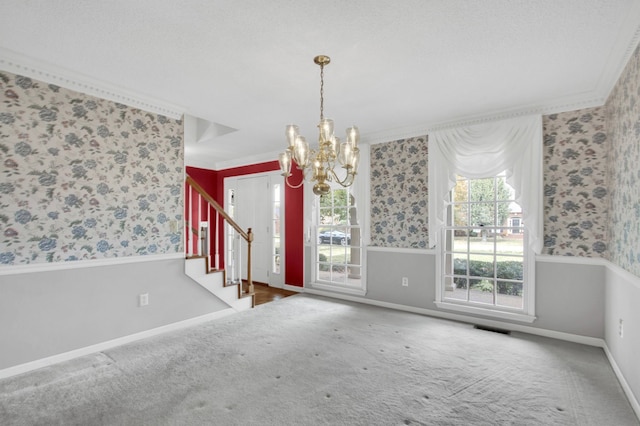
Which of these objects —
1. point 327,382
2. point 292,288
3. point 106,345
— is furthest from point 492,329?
point 106,345

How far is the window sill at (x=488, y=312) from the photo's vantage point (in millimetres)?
3516

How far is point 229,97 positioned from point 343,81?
1.23 meters

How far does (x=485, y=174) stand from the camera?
12.1 ft

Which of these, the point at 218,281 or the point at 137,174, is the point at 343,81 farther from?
the point at 218,281

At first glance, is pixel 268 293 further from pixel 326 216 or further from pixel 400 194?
pixel 400 194

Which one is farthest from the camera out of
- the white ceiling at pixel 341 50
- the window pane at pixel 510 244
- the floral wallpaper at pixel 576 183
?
the window pane at pixel 510 244

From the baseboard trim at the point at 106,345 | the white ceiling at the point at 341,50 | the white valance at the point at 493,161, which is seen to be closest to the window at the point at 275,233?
the baseboard trim at the point at 106,345

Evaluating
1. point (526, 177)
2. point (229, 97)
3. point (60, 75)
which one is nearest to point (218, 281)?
point (229, 97)

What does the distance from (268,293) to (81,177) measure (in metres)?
3.27

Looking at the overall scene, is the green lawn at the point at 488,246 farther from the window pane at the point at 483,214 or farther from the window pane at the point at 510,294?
the window pane at the point at 510,294

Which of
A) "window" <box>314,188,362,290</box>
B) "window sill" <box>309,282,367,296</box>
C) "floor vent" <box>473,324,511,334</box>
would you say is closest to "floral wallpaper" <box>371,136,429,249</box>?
"window" <box>314,188,362,290</box>

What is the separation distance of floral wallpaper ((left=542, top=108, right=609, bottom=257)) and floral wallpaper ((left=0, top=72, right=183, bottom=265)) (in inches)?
162

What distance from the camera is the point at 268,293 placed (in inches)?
213

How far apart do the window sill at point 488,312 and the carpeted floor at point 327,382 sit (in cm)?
24
